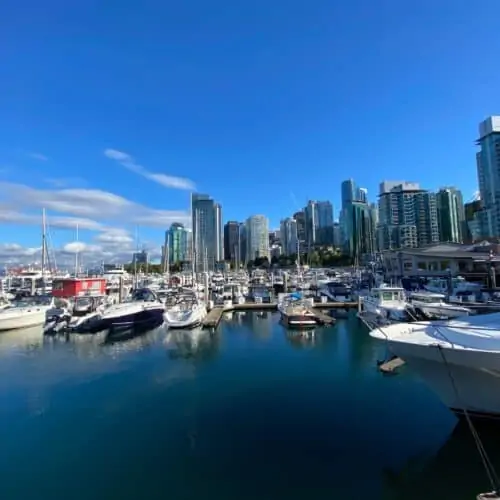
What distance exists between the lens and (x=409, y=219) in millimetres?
124125

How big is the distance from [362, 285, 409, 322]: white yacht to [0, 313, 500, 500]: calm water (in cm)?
1029

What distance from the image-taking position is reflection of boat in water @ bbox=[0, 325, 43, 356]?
27.9 meters

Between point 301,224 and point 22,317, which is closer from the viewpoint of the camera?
point 22,317

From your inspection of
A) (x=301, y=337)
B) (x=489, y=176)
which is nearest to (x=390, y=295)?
(x=301, y=337)

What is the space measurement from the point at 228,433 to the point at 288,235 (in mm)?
142285

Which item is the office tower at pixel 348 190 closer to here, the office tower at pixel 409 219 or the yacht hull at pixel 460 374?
the office tower at pixel 409 219

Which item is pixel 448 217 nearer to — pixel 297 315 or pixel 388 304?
pixel 388 304

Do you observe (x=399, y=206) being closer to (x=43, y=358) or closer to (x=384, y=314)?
(x=384, y=314)

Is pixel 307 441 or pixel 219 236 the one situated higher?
pixel 219 236

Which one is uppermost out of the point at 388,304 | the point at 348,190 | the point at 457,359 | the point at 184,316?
the point at 348,190

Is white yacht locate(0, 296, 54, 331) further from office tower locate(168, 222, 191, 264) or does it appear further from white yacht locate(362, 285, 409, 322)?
office tower locate(168, 222, 191, 264)

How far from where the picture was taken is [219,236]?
412 feet

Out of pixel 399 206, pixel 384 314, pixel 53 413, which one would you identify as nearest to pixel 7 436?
pixel 53 413

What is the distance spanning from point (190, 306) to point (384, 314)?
18406 millimetres
